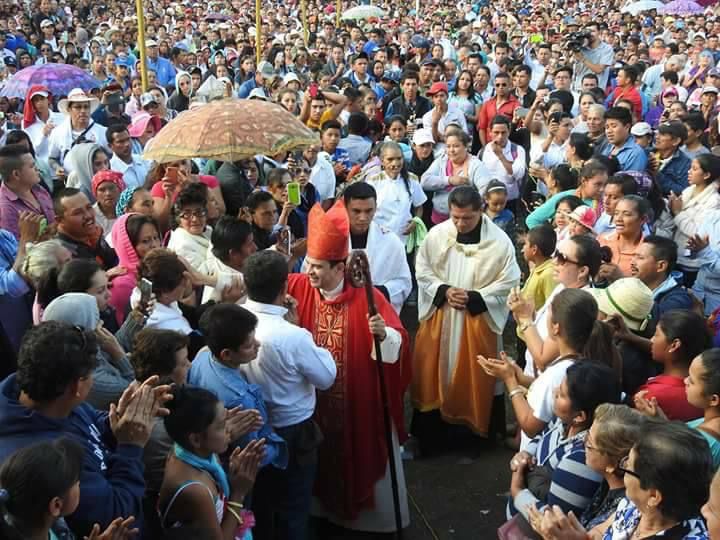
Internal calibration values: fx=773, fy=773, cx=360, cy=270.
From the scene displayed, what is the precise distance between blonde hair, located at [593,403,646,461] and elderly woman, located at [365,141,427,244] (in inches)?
152

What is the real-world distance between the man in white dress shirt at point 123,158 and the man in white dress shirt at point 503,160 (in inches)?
128

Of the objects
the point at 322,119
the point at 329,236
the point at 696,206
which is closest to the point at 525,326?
the point at 329,236

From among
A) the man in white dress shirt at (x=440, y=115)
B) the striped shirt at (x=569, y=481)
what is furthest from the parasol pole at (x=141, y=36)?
the striped shirt at (x=569, y=481)

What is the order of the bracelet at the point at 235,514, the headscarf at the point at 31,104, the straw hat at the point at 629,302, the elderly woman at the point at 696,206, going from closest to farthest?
the bracelet at the point at 235,514 → the straw hat at the point at 629,302 → the elderly woman at the point at 696,206 → the headscarf at the point at 31,104

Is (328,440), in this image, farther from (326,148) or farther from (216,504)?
(326,148)

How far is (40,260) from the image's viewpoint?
13.4 feet

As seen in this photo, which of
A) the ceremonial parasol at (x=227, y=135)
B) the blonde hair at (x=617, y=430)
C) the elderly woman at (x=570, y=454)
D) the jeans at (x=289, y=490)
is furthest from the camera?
the ceremonial parasol at (x=227, y=135)

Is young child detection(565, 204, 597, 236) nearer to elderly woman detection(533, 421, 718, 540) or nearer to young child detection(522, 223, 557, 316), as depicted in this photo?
young child detection(522, 223, 557, 316)

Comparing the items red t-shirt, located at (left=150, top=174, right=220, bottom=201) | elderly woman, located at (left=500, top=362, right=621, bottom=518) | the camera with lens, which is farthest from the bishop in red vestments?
the camera with lens

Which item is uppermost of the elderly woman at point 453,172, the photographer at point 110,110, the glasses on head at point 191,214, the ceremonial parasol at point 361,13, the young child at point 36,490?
the young child at point 36,490

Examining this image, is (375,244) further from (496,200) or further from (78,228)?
(496,200)

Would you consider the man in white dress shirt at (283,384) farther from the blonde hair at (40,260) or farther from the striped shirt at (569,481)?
the blonde hair at (40,260)

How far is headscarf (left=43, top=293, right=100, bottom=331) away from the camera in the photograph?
3.12 m

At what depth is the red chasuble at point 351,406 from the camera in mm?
4102
